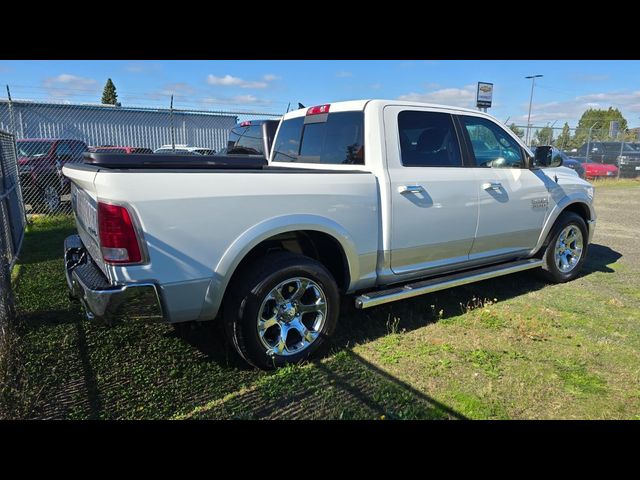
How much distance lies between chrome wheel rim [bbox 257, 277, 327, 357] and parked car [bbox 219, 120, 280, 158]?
5.47 meters

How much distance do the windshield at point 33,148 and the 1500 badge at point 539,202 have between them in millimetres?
10859

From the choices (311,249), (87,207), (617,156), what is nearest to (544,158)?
(311,249)

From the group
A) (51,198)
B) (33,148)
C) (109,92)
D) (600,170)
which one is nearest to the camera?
(51,198)

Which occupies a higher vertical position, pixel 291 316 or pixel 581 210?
pixel 581 210

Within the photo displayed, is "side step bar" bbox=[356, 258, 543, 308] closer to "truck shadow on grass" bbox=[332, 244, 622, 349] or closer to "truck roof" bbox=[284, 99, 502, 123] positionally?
"truck shadow on grass" bbox=[332, 244, 622, 349]

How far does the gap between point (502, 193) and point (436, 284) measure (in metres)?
1.24

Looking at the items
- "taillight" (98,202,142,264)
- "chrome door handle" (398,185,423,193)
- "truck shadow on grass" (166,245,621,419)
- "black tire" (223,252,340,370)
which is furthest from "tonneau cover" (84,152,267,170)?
"truck shadow on grass" (166,245,621,419)

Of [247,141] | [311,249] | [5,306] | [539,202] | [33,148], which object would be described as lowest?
[5,306]

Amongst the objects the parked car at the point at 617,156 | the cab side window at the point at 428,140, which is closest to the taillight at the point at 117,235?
the cab side window at the point at 428,140

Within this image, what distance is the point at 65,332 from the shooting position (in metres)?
3.83

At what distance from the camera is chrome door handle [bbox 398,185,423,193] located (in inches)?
144

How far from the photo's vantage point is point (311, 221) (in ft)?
10.6

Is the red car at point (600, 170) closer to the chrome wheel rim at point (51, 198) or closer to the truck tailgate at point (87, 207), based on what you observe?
the chrome wheel rim at point (51, 198)

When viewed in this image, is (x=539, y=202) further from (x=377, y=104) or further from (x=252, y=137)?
(x=252, y=137)
